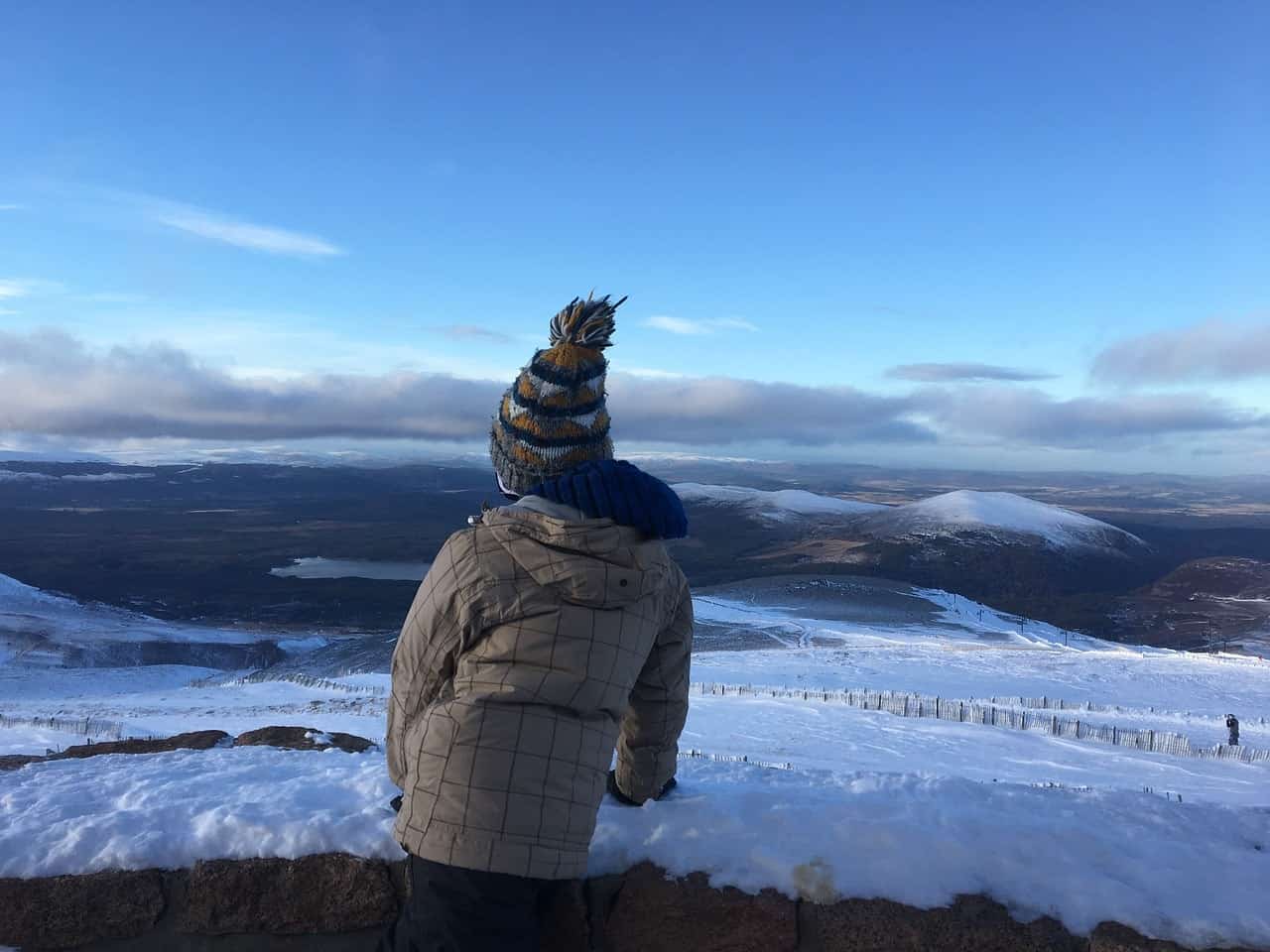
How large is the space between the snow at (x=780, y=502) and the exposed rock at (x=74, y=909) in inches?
4486

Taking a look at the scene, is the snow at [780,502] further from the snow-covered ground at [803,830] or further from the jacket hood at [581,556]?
the jacket hood at [581,556]

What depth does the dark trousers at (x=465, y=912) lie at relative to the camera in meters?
2.38

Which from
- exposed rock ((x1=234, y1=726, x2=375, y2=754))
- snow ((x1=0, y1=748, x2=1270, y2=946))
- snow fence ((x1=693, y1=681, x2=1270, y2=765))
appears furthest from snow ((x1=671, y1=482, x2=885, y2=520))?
snow ((x1=0, y1=748, x2=1270, y2=946))

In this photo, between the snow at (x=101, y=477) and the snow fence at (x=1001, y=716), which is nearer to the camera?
the snow fence at (x=1001, y=716)

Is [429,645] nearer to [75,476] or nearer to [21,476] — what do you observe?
[21,476]

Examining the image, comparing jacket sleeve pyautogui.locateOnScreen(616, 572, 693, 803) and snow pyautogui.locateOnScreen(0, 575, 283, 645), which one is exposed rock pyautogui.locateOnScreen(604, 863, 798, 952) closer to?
jacket sleeve pyautogui.locateOnScreen(616, 572, 693, 803)

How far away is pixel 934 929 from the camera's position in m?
2.85

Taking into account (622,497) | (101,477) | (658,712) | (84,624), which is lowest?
(101,477)

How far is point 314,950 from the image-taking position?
9.93 feet

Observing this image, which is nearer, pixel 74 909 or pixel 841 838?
pixel 74 909

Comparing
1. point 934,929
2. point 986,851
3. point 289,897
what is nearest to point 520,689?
point 289,897

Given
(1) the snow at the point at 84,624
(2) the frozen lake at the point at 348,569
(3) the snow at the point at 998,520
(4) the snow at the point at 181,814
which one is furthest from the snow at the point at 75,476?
(4) the snow at the point at 181,814

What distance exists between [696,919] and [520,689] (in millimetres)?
1162

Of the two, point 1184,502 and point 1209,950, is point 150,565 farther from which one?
point 1184,502
